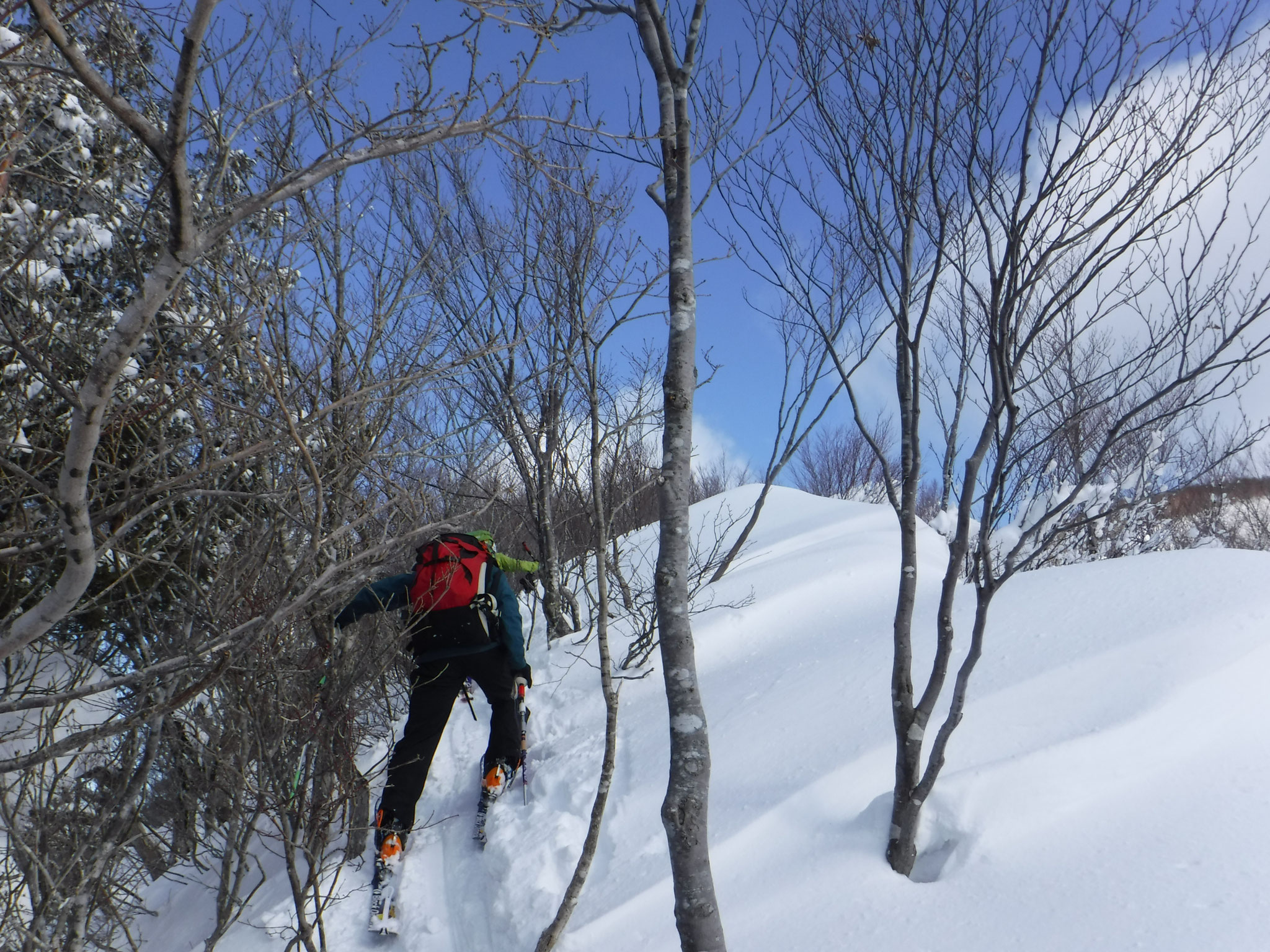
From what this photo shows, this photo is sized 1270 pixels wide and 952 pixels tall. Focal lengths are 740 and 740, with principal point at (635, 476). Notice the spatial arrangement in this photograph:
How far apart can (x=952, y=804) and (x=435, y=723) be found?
273cm

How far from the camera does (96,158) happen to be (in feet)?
15.3

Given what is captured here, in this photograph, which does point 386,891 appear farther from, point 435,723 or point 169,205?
point 169,205

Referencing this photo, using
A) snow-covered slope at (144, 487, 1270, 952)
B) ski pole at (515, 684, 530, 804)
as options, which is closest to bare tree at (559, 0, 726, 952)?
snow-covered slope at (144, 487, 1270, 952)

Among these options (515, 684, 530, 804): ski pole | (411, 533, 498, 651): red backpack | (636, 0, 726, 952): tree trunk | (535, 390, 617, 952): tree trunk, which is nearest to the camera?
(636, 0, 726, 952): tree trunk

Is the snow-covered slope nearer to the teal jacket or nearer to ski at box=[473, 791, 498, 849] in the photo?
ski at box=[473, 791, 498, 849]

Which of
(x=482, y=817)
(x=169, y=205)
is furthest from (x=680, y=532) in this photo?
(x=482, y=817)

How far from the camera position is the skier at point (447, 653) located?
409cm

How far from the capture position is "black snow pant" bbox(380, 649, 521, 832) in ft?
13.4

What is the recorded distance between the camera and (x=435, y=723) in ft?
14.0

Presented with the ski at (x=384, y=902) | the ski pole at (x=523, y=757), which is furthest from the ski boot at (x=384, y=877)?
the ski pole at (x=523, y=757)

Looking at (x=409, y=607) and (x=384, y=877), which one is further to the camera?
(x=409, y=607)

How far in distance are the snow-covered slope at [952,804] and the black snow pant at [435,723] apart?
50 centimetres

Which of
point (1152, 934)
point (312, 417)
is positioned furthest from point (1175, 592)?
point (312, 417)

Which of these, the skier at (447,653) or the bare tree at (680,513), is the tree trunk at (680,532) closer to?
the bare tree at (680,513)
